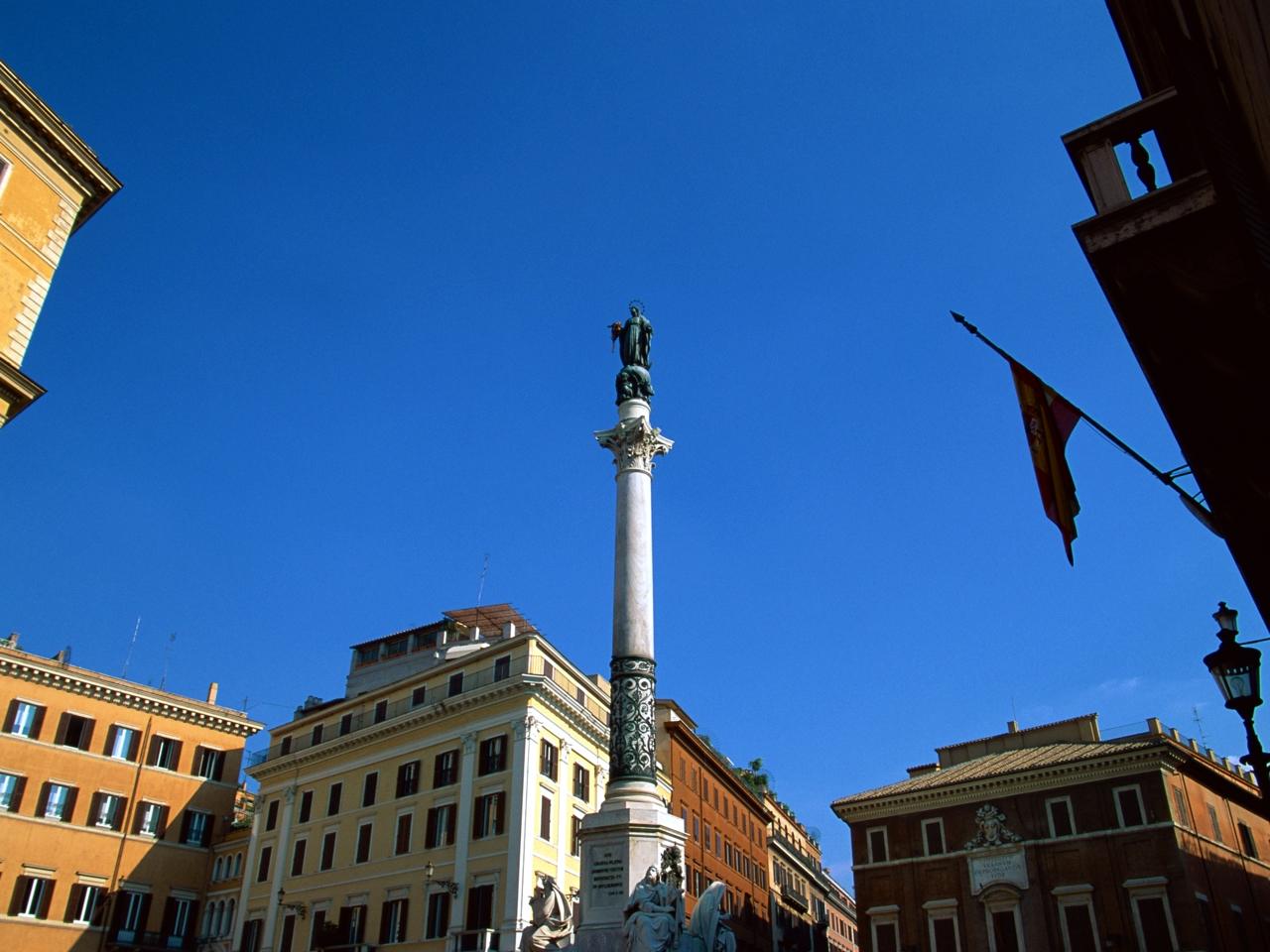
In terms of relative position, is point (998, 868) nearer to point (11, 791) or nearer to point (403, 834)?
point (403, 834)

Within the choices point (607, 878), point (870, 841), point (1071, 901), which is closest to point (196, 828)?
point (870, 841)

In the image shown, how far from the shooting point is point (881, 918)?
4738 cm

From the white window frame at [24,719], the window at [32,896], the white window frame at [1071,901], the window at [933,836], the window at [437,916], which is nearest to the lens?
the white window frame at [1071,901]

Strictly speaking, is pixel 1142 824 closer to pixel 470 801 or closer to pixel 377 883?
pixel 470 801

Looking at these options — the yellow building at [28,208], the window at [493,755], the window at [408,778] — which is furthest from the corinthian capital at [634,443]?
the window at [408,778]

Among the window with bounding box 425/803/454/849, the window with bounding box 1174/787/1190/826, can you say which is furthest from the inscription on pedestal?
the window with bounding box 1174/787/1190/826

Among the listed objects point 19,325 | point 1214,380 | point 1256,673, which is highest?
point 19,325

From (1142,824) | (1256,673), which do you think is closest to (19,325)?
(1256,673)

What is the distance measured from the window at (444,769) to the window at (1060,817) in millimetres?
25693

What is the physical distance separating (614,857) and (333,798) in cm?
3314

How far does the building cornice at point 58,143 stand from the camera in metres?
22.7

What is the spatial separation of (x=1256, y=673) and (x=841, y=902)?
95352 millimetres

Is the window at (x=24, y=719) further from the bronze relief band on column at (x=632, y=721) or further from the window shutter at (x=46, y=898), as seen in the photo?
the bronze relief band on column at (x=632, y=721)

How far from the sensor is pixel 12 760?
46.0m
